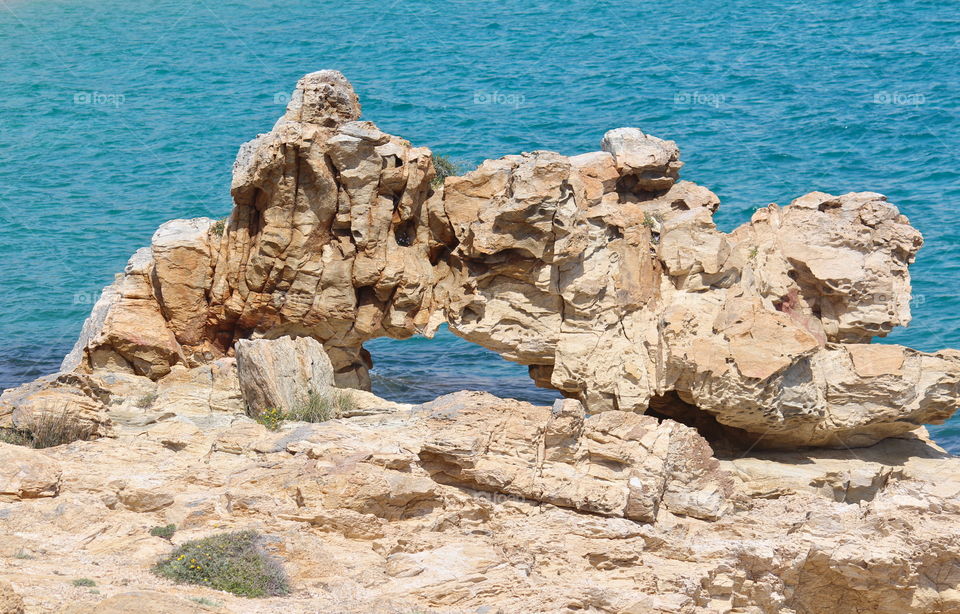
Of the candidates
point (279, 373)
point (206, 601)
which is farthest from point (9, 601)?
point (279, 373)

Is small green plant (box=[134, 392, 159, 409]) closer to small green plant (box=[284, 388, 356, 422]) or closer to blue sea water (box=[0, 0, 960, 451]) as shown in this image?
small green plant (box=[284, 388, 356, 422])

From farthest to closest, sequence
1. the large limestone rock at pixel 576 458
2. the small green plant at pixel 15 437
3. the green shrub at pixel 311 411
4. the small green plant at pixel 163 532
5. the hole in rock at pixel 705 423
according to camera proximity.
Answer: the hole in rock at pixel 705 423, the green shrub at pixel 311 411, the small green plant at pixel 15 437, the large limestone rock at pixel 576 458, the small green plant at pixel 163 532

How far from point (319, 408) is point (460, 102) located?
3977 cm

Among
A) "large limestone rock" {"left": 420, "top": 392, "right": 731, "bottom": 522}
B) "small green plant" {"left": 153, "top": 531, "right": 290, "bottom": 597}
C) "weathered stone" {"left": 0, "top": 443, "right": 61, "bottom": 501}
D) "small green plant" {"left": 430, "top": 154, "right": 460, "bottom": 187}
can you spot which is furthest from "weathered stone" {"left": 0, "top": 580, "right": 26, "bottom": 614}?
"small green plant" {"left": 430, "top": 154, "right": 460, "bottom": 187}

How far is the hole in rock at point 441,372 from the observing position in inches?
1242

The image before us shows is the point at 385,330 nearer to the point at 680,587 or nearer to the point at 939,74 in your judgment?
the point at 680,587

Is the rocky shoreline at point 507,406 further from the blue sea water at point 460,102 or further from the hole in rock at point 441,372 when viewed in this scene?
the blue sea water at point 460,102

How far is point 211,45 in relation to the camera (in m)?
65.9

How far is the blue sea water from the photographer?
43.5m

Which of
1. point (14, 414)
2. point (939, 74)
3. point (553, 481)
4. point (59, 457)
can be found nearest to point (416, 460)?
point (553, 481)

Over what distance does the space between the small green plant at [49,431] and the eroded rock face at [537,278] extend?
4.52 meters

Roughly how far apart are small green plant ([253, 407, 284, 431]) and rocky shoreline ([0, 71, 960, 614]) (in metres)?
0.10

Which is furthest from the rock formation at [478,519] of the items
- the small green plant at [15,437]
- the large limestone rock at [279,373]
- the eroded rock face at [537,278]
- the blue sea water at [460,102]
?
the blue sea water at [460,102]

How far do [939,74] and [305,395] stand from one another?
43.7 m
